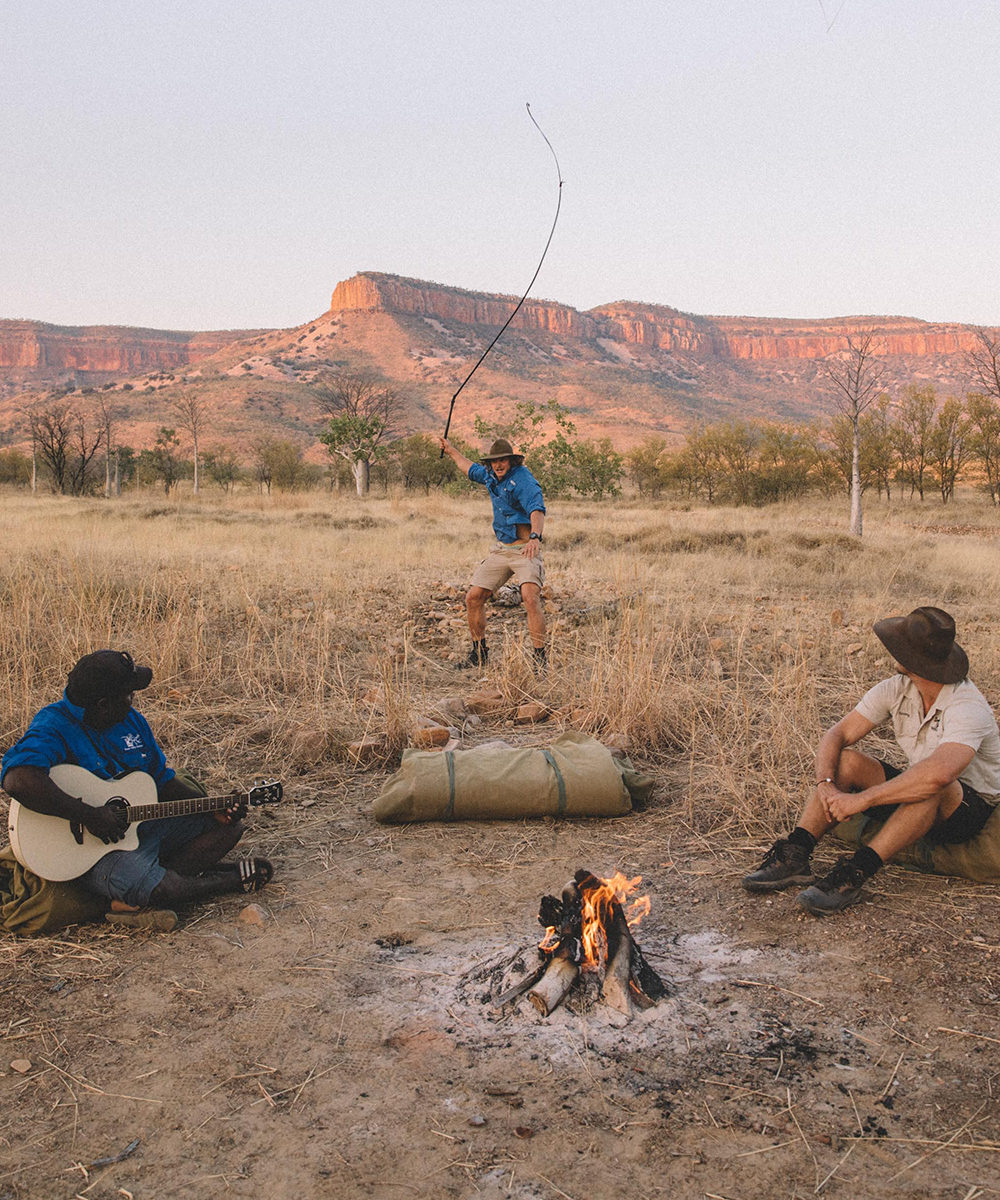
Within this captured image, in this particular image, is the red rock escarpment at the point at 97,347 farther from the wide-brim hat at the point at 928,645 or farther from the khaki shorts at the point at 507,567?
the wide-brim hat at the point at 928,645

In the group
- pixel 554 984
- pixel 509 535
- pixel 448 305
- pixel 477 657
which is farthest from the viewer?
pixel 448 305

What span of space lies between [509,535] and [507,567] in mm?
262

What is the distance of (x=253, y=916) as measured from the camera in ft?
10.4

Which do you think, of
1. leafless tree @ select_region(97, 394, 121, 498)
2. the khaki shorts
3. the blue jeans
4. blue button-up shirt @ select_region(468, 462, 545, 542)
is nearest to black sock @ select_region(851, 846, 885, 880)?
the blue jeans

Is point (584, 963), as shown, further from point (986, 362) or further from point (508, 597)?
point (986, 362)

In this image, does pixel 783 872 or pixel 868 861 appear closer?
pixel 868 861

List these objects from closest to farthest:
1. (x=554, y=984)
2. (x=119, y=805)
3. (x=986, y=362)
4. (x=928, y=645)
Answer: (x=554, y=984) < (x=928, y=645) < (x=119, y=805) < (x=986, y=362)

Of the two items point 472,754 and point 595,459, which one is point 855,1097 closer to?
point 472,754

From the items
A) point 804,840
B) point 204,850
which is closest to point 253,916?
point 204,850

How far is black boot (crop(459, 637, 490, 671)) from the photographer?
22.1 ft

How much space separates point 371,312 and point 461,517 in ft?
280

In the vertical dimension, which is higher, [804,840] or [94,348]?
[94,348]

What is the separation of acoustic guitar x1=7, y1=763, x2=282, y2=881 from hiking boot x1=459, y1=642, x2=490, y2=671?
3.45 m

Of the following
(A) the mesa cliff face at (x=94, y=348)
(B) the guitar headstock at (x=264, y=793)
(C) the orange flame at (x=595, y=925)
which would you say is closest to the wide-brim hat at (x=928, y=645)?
(C) the orange flame at (x=595, y=925)
